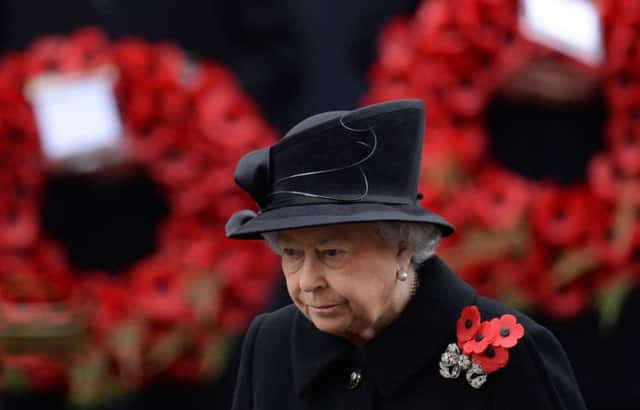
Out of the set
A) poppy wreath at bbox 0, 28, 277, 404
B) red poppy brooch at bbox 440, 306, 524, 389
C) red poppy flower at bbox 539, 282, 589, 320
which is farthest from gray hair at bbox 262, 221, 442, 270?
poppy wreath at bbox 0, 28, 277, 404

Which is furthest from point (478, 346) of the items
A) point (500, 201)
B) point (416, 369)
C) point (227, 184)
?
point (227, 184)

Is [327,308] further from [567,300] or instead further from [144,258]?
[144,258]

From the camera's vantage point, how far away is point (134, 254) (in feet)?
12.8

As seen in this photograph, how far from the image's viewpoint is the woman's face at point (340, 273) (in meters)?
1.92

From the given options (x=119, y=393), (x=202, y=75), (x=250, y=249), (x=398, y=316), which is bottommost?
(x=119, y=393)

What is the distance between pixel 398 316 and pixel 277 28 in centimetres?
220

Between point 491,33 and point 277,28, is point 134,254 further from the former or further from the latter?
point 491,33

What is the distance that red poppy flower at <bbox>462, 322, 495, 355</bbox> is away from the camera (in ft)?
6.33

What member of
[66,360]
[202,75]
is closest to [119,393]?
[66,360]

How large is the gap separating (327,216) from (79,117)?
2.01 metres

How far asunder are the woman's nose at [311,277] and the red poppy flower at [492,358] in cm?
24

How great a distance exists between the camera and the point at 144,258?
3902 mm

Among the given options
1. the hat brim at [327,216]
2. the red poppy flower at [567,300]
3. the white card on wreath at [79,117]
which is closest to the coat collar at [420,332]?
the hat brim at [327,216]

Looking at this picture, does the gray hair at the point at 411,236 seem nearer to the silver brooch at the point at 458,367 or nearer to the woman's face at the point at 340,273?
the woman's face at the point at 340,273
